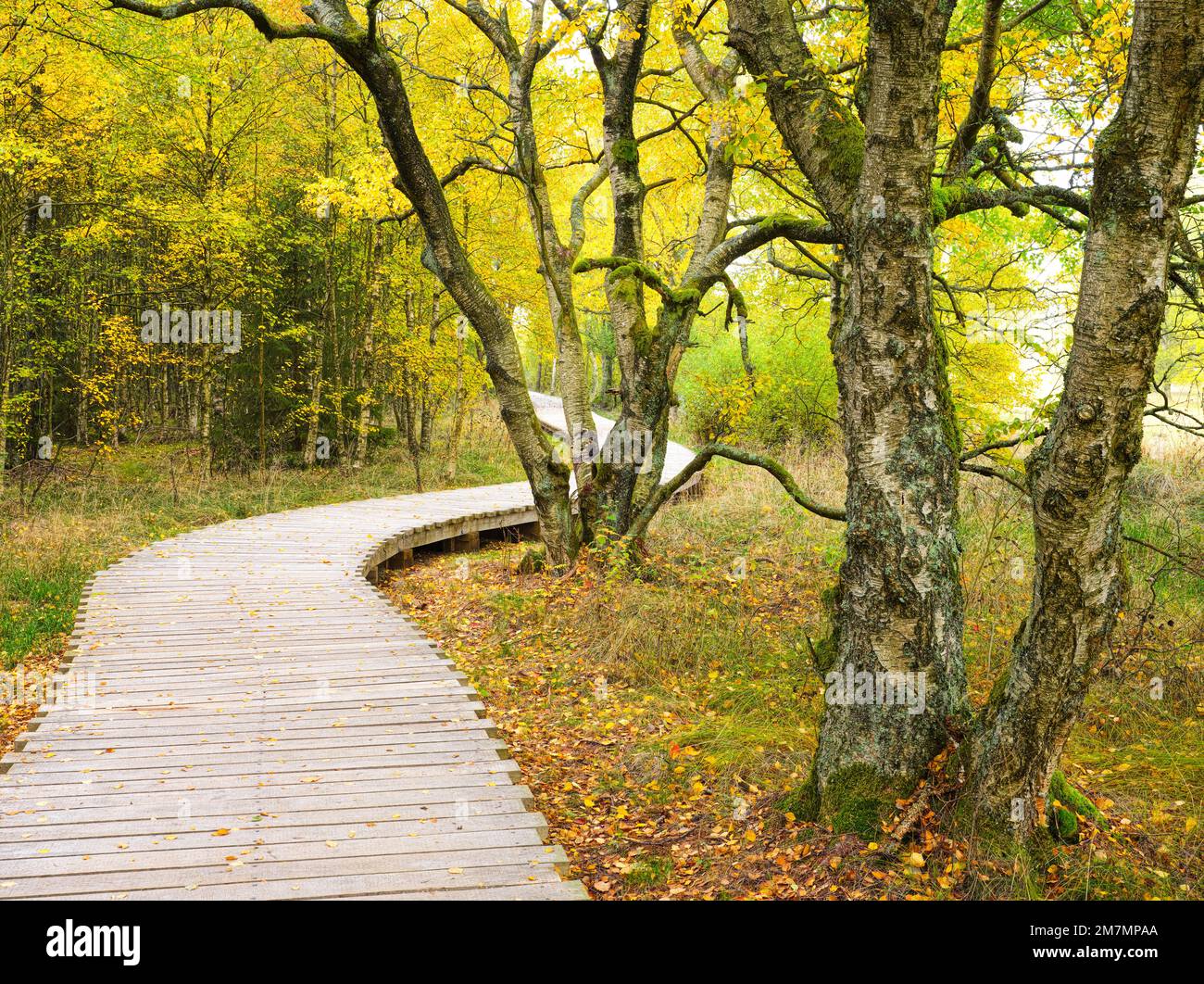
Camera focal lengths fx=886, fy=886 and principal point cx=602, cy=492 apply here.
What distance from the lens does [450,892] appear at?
3486 millimetres

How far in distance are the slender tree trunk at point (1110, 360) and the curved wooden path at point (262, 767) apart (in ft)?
6.91

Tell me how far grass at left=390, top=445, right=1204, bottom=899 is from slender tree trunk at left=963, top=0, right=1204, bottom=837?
1.07 m

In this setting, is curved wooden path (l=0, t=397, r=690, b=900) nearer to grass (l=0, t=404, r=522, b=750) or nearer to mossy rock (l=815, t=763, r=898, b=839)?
grass (l=0, t=404, r=522, b=750)

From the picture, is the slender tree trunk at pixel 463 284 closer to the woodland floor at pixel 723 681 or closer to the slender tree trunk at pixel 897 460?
the woodland floor at pixel 723 681

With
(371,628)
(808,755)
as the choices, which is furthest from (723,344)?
(808,755)

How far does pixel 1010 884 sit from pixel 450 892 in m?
2.22

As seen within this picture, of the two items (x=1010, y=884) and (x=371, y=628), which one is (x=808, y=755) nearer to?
(x=1010, y=884)

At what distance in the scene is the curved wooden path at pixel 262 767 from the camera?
3574 mm

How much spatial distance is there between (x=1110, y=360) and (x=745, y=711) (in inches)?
141

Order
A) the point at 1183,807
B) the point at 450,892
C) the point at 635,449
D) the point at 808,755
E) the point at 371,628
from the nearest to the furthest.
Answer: the point at 450,892 → the point at 1183,807 → the point at 808,755 → the point at 371,628 → the point at 635,449

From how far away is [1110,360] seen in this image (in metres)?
2.93

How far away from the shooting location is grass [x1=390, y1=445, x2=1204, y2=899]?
12.6 feet

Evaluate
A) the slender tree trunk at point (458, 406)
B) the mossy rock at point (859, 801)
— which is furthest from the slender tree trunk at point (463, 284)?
the slender tree trunk at point (458, 406)

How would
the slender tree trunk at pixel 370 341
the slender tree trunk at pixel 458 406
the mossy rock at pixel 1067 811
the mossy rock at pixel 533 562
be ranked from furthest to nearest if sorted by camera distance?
the slender tree trunk at pixel 458 406, the slender tree trunk at pixel 370 341, the mossy rock at pixel 533 562, the mossy rock at pixel 1067 811
